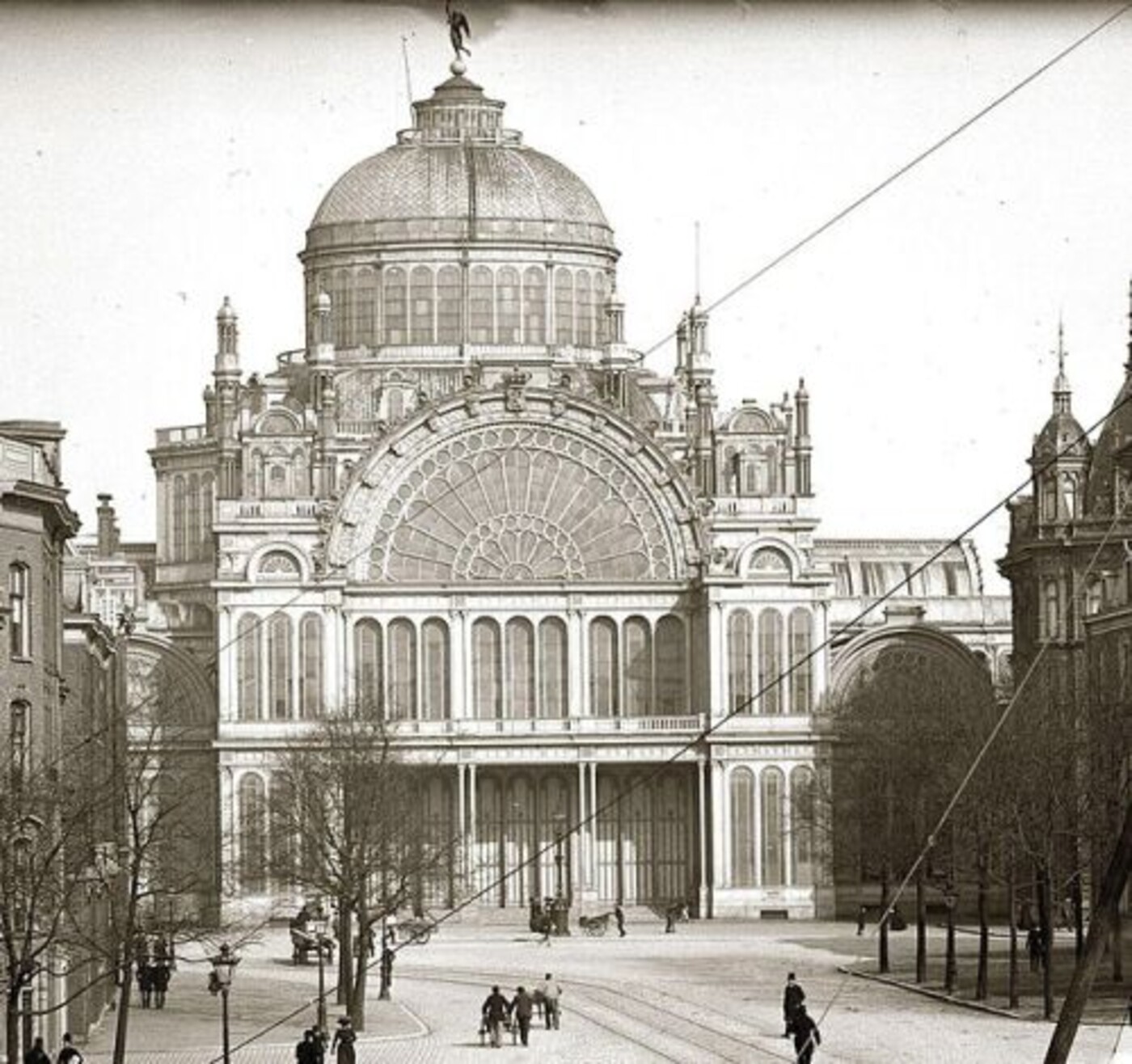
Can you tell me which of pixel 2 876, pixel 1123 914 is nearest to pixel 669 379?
pixel 1123 914

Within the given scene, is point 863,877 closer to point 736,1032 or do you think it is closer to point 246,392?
point 246,392

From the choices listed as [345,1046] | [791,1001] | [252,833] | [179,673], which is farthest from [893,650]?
[345,1046]

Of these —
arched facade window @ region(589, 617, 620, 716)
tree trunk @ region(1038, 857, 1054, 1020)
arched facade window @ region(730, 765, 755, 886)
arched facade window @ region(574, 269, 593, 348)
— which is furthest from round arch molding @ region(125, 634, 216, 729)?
tree trunk @ region(1038, 857, 1054, 1020)

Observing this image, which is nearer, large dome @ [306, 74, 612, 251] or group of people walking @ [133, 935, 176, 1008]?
group of people walking @ [133, 935, 176, 1008]

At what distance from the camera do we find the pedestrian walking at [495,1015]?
84.6 m

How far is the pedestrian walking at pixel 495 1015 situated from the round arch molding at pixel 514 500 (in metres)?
62.6

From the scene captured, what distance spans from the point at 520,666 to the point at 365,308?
17.9 metres

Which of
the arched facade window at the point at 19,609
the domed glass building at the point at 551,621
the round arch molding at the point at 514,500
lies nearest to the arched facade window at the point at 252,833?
the domed glass building at the point at 551,621

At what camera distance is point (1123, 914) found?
123 meters

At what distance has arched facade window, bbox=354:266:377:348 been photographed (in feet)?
524

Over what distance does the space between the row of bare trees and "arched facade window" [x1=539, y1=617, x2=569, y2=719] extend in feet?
33.6

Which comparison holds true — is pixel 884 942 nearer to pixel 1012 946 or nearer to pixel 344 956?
pixel 1012 946

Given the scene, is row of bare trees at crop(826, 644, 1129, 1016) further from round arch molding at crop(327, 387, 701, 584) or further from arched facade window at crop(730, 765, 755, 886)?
round arch molding at crop(327, 387, 701, 584)

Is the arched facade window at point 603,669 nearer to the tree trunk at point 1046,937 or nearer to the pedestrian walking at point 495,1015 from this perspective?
the tree trunk at point 1046,937
